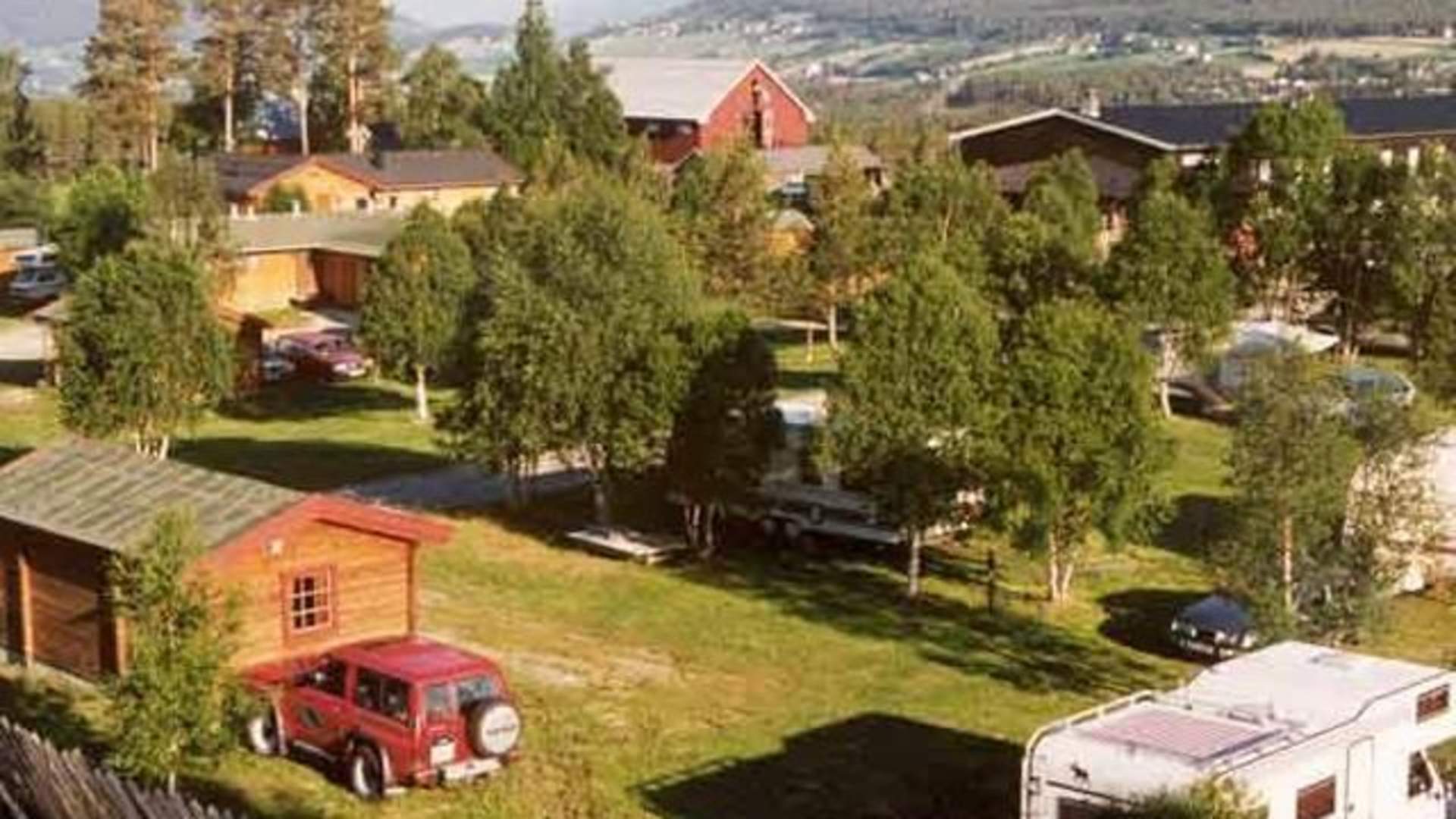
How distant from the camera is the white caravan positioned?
17375 mm

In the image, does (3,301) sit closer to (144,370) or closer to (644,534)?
(144,370)

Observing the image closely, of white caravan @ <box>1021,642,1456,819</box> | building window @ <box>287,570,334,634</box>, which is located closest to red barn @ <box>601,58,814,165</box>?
building window @ <box>287,570,334,634</box>

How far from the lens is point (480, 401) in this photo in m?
34.3

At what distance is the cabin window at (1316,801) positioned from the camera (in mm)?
17800

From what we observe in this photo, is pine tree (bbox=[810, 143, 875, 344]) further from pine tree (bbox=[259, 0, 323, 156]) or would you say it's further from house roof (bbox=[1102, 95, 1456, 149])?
pine tree (bbox=[259, 0, 323, 156])

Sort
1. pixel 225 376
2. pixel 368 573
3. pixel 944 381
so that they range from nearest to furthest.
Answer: pixel 368 573, pixel 944 381, pixel 225 376

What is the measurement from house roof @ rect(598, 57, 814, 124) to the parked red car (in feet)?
151

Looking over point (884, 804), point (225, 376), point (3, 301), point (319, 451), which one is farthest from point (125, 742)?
point (3, 301)

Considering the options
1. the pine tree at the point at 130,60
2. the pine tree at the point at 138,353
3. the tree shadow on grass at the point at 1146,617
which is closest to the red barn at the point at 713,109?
the pine tree at the point at 130,60

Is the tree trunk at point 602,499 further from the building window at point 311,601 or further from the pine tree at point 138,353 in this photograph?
the building window at point 311,601

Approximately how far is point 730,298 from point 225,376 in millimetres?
19394

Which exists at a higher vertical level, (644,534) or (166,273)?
(166,273)

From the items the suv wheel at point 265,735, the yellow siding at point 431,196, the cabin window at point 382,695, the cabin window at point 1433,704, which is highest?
the yellow siding at point 431,196

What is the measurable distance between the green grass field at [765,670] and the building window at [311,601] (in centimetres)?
246
